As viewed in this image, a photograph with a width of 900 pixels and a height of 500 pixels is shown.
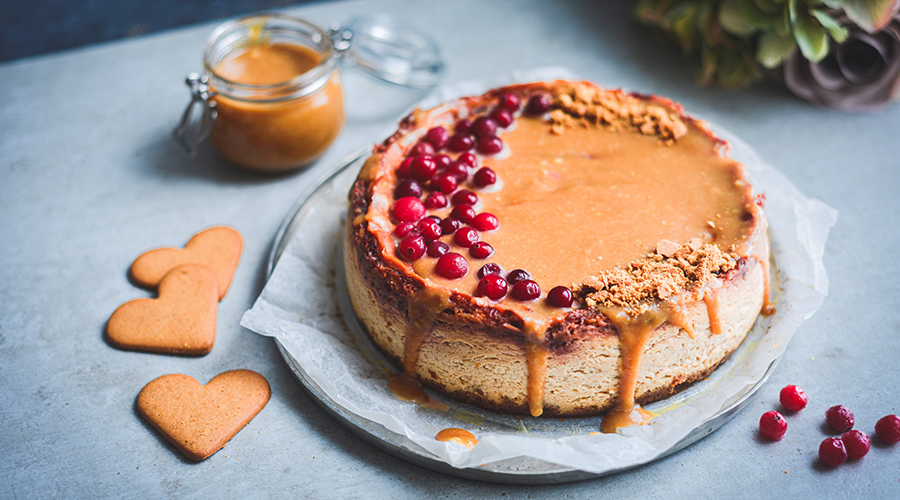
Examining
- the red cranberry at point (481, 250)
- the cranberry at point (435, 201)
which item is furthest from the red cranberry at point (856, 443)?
the cranberry at point (435, 201)

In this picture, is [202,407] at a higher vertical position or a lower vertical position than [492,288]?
lower

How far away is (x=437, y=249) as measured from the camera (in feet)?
7.07

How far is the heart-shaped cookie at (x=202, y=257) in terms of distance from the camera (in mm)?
2611

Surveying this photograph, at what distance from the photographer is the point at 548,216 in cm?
230

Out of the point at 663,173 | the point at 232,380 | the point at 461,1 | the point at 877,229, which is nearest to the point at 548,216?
the point at 663,173

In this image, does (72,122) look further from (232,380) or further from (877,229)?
(877,229)

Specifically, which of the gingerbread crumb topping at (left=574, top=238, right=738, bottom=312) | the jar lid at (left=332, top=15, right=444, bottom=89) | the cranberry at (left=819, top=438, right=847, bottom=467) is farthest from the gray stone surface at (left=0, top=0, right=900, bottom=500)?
the gingerbread crumb topping at (left=574, top=238, right=738, bottom=312)

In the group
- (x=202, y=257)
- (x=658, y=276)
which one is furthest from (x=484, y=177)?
(x=202, y=257)

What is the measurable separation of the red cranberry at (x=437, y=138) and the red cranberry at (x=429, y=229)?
0.45 meters

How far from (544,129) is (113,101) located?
2216 millimetres

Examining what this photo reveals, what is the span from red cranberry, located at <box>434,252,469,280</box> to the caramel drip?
1.50ft

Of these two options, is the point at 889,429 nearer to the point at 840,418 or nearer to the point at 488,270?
the point at 840,418

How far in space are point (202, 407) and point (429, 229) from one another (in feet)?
2.99

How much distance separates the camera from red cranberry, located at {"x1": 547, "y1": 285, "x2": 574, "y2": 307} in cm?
198
